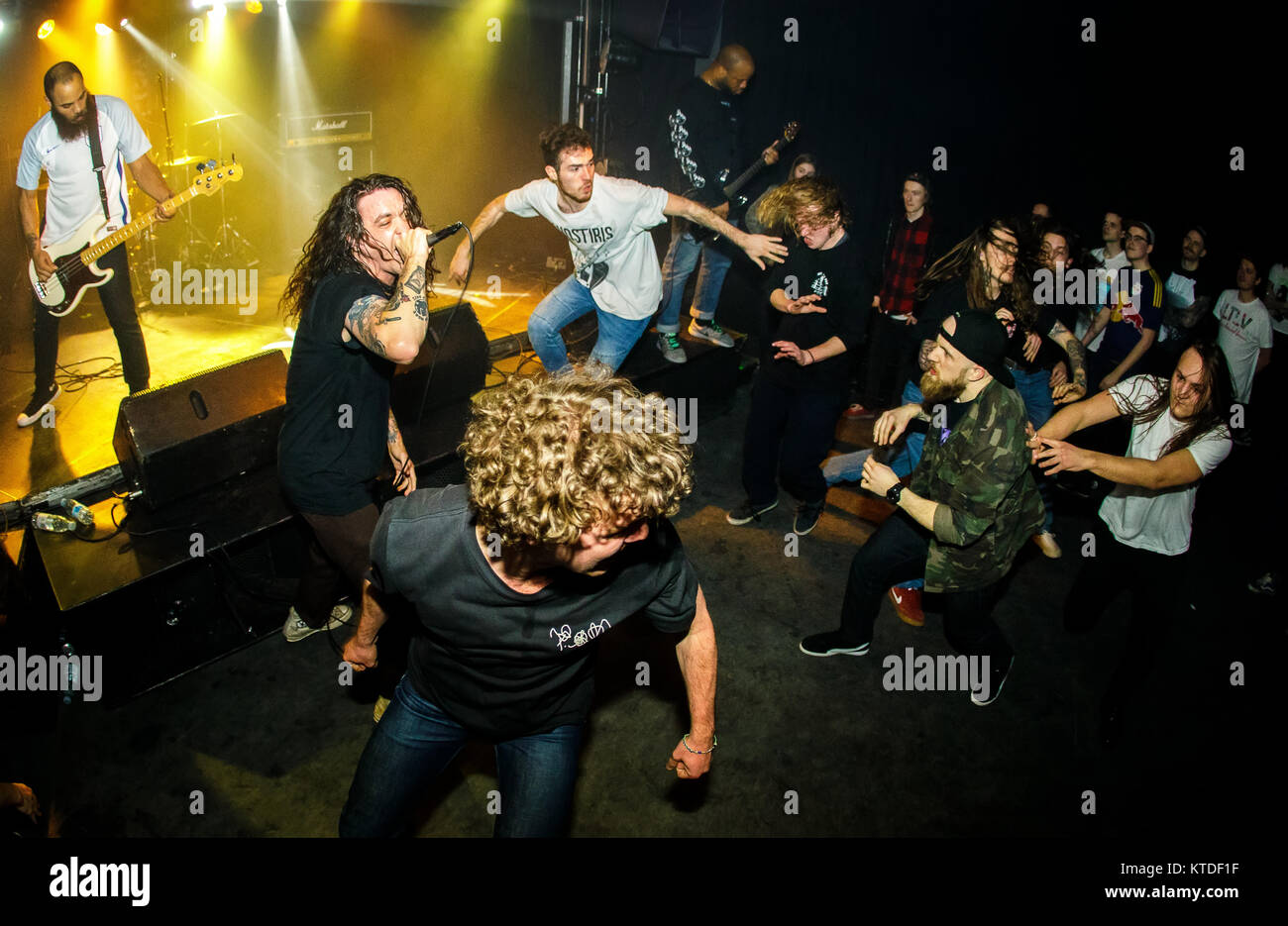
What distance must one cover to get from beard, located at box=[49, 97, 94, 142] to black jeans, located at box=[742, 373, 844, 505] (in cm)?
429

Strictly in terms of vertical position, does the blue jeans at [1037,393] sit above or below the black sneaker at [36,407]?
above

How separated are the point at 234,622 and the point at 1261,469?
676 cm

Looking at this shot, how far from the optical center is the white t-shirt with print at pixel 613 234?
394 centimetres

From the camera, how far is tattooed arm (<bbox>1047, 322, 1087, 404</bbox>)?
3.81 meters

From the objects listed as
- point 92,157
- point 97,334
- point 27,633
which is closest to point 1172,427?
point 27,633

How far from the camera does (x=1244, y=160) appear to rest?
5.07m

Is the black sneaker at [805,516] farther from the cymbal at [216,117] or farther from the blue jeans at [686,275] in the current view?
the cymbal at [216,117]

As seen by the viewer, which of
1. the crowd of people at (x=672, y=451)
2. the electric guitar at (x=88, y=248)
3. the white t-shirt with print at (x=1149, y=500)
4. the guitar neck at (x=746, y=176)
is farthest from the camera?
the guitar neck at (x=746, y=176)

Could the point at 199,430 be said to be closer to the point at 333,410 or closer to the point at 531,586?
the point at 333,410

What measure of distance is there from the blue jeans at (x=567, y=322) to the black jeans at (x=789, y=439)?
813 mm

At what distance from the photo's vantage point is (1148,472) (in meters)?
2.77

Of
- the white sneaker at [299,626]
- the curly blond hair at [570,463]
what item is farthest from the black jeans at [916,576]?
the white sneaker at [299,626]
